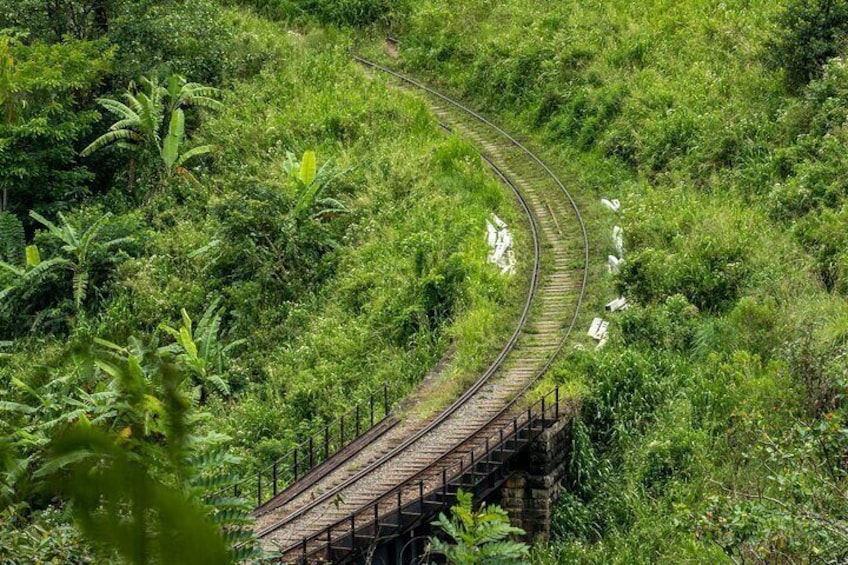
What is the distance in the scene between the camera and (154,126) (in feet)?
98.4

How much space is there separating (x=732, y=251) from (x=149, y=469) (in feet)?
70.7

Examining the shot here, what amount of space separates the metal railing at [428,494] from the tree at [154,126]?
48.5ft

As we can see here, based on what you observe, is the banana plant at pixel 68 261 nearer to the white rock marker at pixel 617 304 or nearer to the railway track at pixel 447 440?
the railway track at pixel 447 440

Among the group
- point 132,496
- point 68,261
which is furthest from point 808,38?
point 132,496

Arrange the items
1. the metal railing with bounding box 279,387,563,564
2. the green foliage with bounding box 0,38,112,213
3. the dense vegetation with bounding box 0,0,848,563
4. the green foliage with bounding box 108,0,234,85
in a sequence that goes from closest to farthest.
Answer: the metal railing with bounding box 279,387,563,564 < the dense vegetation with bounding box 0,0,848,563 < the green foliage with bounding box 0,38,112,213 < the green foliage with bounding box 108,0,234,85

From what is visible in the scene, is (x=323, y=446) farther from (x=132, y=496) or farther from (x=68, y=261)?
(x=132, y=496)

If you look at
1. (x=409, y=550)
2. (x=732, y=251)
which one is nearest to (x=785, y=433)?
(x=409, y=550)

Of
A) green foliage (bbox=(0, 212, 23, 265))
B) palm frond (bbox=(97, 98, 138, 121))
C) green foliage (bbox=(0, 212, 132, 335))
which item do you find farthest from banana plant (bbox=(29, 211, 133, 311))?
palm frond (bbox=(97, 98, 138, 121))

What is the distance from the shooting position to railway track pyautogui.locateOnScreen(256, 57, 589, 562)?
15523 mm

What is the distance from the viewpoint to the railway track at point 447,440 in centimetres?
1552

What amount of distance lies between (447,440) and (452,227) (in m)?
8.58

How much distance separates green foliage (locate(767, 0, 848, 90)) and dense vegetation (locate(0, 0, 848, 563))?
0.07 metres

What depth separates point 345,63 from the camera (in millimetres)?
36594

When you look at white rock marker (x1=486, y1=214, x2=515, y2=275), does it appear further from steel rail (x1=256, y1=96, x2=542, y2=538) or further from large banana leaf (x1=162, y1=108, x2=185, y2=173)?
large banana leaf (x1=162, y1=108, x2=185, y2=173)
